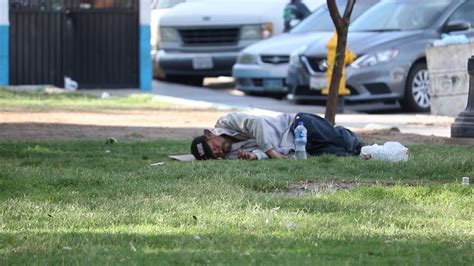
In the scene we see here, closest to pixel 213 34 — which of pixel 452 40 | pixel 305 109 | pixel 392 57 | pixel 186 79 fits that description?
pixel 186 79

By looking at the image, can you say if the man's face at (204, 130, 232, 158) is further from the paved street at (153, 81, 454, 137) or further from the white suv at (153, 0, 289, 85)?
the white suv at (153, 0, 289, 85)

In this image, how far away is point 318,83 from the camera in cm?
1766

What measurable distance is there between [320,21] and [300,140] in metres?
10.8

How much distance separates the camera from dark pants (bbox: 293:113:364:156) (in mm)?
10227

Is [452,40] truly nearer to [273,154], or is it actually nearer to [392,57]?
[392,57]

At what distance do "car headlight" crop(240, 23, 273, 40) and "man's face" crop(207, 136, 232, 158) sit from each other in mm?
12076

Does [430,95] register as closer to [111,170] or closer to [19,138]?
[19,138]

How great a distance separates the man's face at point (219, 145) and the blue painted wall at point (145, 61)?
35.2 feet

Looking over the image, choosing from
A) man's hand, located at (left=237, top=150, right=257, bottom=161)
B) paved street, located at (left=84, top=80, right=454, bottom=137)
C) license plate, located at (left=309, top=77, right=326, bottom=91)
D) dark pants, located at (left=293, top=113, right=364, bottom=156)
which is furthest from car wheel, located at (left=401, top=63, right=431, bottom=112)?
man's hand, located at (left=237, top=150, right=257, bottom=161)

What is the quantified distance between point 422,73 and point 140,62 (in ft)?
18.3

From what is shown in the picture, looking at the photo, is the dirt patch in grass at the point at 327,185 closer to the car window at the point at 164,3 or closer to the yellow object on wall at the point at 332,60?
the yellow object on wall at the point at 332,60

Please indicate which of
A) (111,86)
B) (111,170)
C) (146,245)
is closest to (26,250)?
(146,245)

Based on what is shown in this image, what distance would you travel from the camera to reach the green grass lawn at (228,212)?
5.99 metres

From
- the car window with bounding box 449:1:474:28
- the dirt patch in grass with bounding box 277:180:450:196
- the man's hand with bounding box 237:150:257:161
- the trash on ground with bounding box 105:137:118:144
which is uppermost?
the car window with bounding box 449:1:474:28
